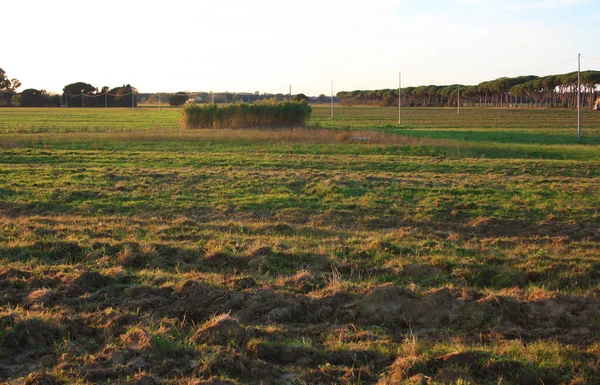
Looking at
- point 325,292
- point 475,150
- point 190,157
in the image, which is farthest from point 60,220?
point 475,150

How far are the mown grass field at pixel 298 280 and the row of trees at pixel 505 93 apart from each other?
343 ft

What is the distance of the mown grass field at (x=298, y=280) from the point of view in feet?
17.1

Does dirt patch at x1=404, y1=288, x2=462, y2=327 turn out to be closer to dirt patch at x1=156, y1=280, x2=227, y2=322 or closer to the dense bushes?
dirt patch at x1=156, y1=280, x2=227, y2=322

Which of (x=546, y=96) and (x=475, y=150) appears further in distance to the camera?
(x=546, y=96)

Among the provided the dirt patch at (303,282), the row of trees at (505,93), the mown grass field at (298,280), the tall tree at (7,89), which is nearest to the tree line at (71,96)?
the tall tree at (7,89)

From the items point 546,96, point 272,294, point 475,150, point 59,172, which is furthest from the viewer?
point 546,96

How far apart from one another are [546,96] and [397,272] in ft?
491

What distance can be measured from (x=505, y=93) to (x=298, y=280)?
165075 millimetres

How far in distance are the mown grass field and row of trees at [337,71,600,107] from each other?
10469 cm

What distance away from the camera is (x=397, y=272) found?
8109 mm

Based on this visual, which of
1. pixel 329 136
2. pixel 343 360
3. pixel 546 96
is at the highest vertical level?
pixel 546 96

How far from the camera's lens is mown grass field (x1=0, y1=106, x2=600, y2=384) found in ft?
17.1

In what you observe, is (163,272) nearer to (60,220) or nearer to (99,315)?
(99,315)

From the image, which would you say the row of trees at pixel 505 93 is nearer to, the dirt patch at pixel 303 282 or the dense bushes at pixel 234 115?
the dense bushes at pixel 234 115
